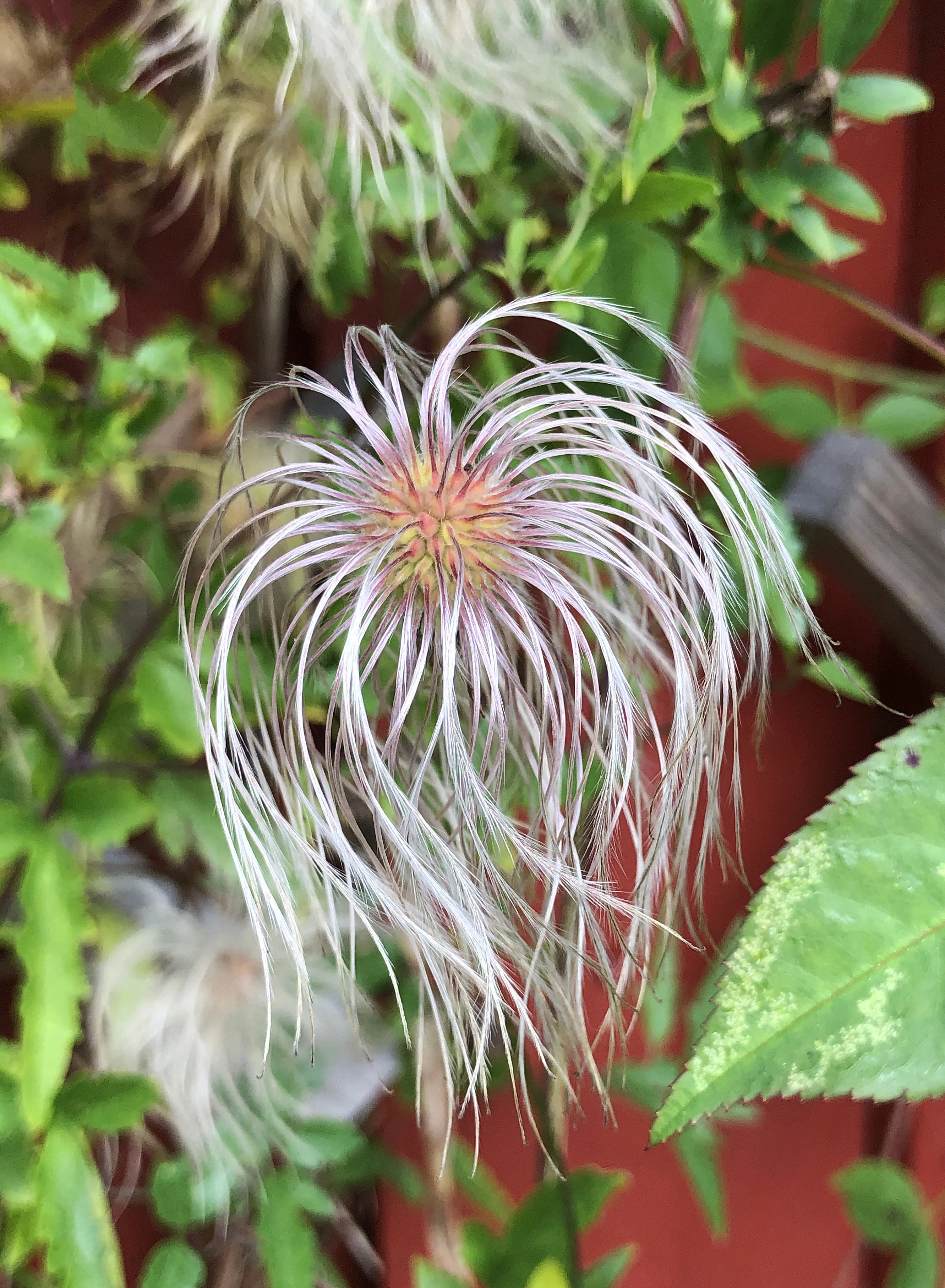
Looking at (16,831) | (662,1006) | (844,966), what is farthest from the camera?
(662,1006)

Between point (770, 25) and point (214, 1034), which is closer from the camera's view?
point (770, 25)

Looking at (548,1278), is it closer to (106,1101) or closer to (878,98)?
(106,1101)

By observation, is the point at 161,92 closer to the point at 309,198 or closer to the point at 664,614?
the point at 309,198

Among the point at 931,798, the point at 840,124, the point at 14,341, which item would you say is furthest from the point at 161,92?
the point at 931,798

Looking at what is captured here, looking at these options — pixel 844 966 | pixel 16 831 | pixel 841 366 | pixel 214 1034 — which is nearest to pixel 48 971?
pixel 16 831

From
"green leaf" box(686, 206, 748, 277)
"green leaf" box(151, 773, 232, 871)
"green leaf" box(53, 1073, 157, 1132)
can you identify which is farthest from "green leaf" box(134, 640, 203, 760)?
"green leaf" box(686, 206, 748, 277)

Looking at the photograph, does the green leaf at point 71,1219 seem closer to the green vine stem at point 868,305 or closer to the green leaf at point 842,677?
the green leaf at point 842,677

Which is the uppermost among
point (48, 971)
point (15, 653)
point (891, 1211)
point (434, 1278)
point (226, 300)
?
point (226, 300)
